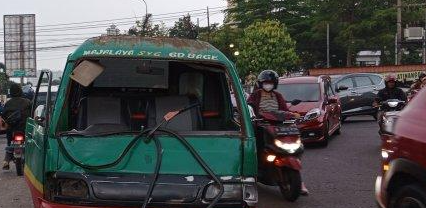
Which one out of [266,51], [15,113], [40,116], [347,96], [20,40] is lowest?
[15,113]

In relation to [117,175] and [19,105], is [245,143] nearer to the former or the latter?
[117,175]

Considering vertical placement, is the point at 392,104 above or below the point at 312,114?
above

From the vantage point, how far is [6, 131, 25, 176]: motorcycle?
11117 millimetres

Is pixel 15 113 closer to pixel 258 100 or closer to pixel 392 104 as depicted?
pixel 258 100

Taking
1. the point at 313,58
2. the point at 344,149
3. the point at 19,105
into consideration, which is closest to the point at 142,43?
the point at 19,105

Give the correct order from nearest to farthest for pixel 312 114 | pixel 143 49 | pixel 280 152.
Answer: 1. pixel 143 49
2. pixel 280 152
3. pixel 312 114

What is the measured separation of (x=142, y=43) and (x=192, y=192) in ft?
5.60

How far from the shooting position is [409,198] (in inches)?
205

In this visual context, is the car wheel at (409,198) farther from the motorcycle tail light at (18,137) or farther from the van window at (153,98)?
the motorcycle tail light at (18,137)

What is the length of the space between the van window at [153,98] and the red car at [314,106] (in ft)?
21.8

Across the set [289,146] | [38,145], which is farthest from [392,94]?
[38,145]

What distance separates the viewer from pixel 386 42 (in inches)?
2074

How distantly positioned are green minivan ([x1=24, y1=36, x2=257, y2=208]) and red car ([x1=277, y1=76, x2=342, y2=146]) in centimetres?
721

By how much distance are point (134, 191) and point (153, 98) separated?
1.89 m
